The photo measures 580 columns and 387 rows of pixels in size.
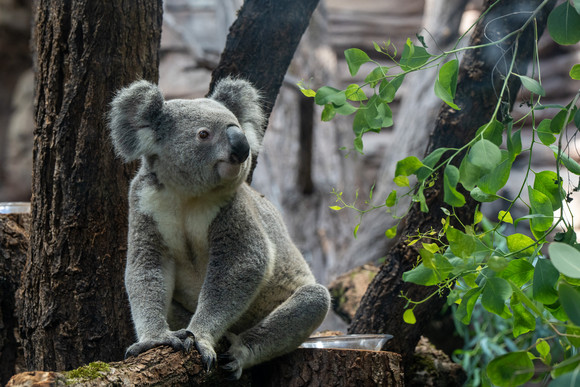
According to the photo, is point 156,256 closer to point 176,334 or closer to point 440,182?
point 176,334

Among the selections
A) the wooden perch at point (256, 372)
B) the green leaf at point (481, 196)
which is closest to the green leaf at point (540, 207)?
the green leaf at point (481, 196)

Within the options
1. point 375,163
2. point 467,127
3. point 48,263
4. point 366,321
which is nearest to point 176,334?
point 48,263

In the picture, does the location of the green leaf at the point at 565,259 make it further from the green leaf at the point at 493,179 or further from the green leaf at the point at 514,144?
the green leaf at the point at 514,144

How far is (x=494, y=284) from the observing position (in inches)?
72.8

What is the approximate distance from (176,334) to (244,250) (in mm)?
519

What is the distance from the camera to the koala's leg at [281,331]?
2.89m

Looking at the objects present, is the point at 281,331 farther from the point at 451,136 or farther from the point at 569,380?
the point at 569,380

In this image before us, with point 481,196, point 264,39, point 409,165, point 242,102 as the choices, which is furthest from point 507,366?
point 264,39

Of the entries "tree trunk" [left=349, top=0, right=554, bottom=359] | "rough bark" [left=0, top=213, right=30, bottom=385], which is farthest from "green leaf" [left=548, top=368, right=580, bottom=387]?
"rough bark" [left=0, top=213, right=30, bottom=385]

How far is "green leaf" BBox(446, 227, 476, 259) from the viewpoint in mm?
1917

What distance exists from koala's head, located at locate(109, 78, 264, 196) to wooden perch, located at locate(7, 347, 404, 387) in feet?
2.65

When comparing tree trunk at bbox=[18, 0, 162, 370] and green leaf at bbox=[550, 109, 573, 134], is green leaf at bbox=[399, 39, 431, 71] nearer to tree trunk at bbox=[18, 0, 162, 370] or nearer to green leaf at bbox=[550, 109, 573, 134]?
green leaf at bbox=[550, 109, 573, 134]

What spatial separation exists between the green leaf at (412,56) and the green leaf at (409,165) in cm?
32

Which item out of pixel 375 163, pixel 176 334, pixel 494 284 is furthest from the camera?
pixel 375 163
